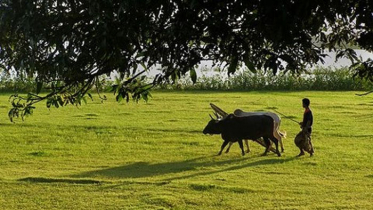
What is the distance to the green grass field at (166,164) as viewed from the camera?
706cm

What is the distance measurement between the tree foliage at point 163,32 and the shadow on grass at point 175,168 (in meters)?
4.78

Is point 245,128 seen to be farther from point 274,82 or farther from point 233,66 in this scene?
point 274,82

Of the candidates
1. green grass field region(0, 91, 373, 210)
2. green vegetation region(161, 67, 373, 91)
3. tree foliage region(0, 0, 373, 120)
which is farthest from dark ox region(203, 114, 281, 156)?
green vegetation region(161, 67, 373, 91)

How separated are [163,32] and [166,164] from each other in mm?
5866

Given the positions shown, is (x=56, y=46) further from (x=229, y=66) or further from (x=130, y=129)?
(x=130, y=129)

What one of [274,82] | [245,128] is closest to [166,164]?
[245,128]

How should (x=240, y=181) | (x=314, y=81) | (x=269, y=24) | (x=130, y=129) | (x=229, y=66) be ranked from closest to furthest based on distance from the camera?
(x=269, y=24) → (x=229, y=66) → (x=240, y=181) → (x=130, y=129) → (x=314, y=81)

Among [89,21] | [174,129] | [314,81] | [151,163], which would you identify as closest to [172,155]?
[151,163]

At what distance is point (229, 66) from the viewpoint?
3172 mm

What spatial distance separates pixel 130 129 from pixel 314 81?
8676mm

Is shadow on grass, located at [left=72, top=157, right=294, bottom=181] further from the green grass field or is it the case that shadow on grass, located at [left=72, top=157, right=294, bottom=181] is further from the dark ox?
the dark ox

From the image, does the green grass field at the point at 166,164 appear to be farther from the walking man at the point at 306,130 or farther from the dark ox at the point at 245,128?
the dark ox at the point at 245,128

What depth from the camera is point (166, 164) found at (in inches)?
351

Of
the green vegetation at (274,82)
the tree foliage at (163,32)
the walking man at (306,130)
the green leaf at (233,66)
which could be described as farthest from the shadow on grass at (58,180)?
the green vegetation at (274,82)
